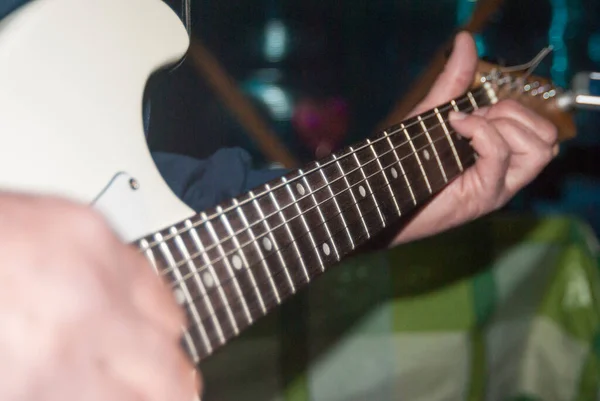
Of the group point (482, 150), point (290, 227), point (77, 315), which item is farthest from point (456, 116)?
point (77, 315)

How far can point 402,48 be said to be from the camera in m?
Result: 1.43

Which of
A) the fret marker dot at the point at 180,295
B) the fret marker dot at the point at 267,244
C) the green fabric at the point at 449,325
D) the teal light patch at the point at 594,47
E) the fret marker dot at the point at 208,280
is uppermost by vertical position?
the fret marker dot at the point at 180,295

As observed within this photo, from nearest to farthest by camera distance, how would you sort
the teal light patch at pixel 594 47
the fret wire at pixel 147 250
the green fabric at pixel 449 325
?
the fret wire at pixel 147 250 < the green fabric at pixel 449 325 < the teal light patch at pixel 594 47

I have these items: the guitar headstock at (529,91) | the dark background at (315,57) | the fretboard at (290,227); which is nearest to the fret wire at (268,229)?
the fretboard at (290,227)

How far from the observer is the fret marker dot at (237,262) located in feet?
1.35

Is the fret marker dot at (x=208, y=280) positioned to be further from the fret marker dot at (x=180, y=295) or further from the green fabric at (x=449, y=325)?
the green fabric at (x=449, y=325)

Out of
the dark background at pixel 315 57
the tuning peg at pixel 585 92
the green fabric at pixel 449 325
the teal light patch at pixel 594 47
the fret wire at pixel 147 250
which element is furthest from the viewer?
the dark background at pixel 315 57

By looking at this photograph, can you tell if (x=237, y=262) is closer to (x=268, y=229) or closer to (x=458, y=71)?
(x=268, y=229)

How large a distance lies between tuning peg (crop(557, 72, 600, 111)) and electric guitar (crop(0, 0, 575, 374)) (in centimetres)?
33

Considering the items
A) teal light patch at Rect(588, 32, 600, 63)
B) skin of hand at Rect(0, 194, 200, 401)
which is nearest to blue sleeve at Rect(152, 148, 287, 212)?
skin of hand at Rect(0, 194, 200, 401)

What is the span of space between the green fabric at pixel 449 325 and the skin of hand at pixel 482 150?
0.86 feet

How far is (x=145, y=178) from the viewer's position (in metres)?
0.43

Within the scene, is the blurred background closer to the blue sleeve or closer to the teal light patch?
the teal light patch

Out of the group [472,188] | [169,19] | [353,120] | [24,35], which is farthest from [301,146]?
[24,35]
